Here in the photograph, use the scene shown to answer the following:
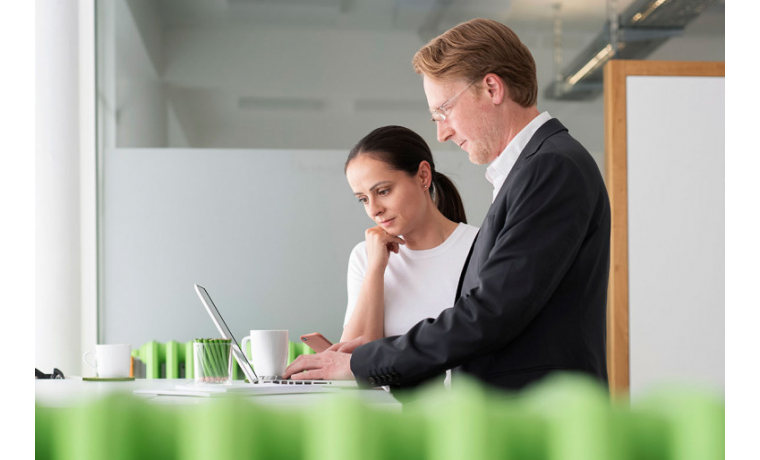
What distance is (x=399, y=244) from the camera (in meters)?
2.36

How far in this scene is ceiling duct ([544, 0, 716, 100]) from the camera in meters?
3.87

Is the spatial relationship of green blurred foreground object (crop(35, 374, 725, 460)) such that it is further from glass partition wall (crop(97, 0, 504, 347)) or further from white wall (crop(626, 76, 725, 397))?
white wall (crop(626, 76, 725, 397))

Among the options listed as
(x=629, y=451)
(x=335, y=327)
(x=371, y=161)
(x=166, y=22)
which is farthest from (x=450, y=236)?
(x=166, y=22)

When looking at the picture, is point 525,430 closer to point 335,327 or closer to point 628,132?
point 335,327

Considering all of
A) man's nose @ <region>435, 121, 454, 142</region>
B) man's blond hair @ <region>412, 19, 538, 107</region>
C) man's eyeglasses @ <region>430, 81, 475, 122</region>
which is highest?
man's blond hair @ <region>412, 19, 538, 107</region>

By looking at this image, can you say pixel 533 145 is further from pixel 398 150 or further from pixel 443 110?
pixel 398 150

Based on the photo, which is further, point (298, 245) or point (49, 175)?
point (298, 245)

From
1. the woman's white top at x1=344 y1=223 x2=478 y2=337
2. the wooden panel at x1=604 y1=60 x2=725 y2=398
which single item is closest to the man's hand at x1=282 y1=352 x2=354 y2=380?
the woman's white top at x1=344 y1=223 x2=478 y2=337

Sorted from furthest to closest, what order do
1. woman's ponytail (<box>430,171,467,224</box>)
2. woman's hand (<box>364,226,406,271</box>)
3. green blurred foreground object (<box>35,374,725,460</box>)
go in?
woman's ponytail (<box>430,171,467,224</box>) < woman's hand (<box>364,226,406,271</box>) < green blurred foreground object (<box>35,374,725,460</box>)

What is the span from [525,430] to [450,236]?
1.76 meters

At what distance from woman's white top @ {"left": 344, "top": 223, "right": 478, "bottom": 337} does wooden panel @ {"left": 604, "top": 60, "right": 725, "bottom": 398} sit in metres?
1.66

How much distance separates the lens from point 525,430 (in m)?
0.53

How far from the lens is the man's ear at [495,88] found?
61.4 inches

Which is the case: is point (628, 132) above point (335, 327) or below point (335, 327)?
above
